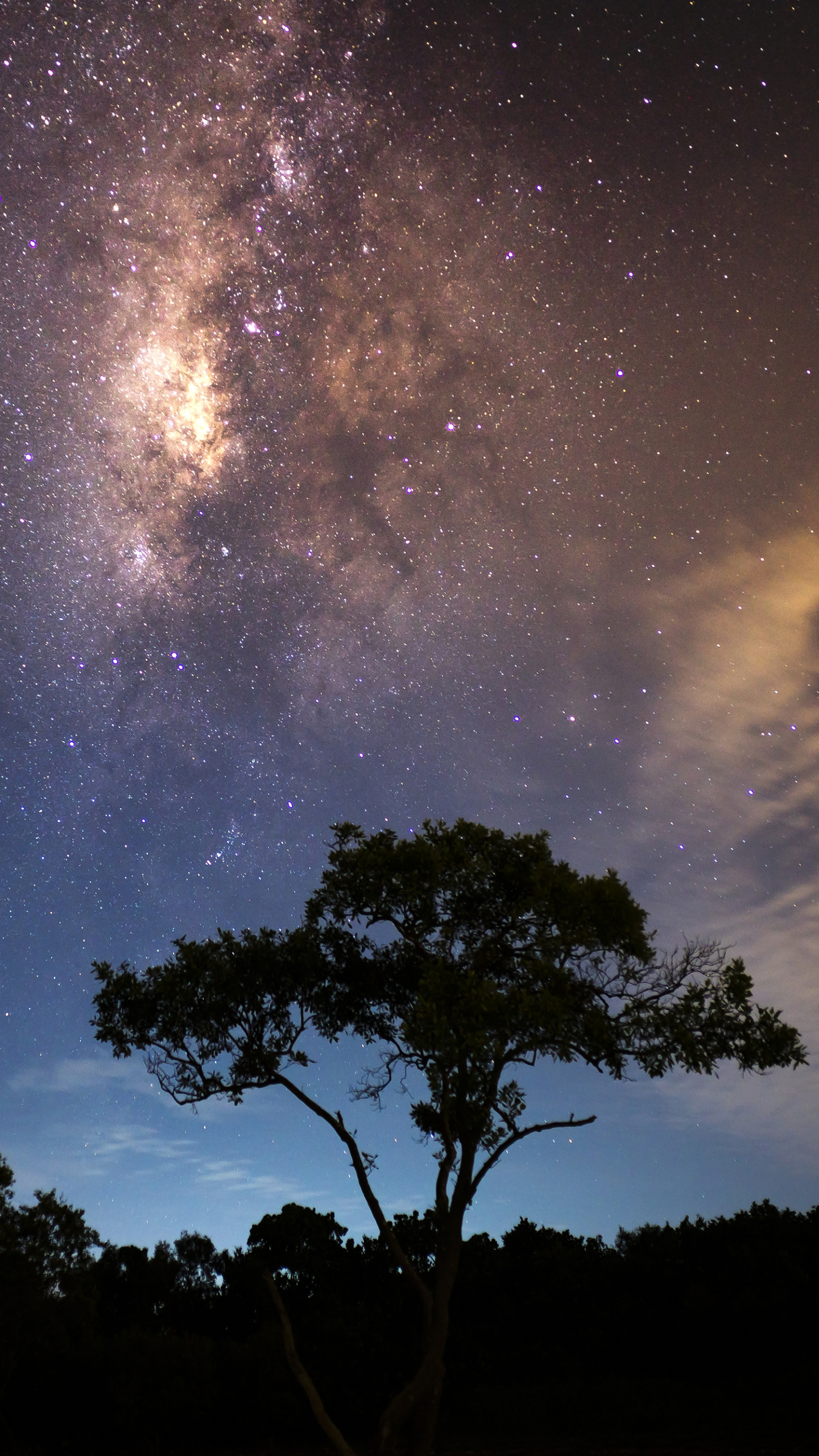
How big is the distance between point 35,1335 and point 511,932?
76.3 feet

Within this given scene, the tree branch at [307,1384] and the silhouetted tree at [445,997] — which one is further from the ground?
the silhouetted tree at [445,997]

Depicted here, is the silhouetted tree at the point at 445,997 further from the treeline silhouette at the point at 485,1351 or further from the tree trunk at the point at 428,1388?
the treeline silhouette at the point at 485,1351

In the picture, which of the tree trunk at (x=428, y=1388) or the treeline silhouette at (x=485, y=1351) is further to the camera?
the treeline silhouette at (x=485, y=1351)

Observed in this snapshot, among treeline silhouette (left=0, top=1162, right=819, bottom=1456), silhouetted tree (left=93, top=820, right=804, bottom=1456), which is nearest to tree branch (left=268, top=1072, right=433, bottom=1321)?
silhouetted tree (left=93, top=820, right=804, bottom=1456)

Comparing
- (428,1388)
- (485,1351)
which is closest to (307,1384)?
(428,1388)

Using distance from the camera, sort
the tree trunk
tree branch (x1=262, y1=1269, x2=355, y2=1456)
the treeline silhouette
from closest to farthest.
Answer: tree branch (x1=262, y1=1269, x2=355, y2=1456)
the tree trunk
the treeline silhouette

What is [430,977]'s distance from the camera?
17.8 meters

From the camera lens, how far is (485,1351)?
108 feet

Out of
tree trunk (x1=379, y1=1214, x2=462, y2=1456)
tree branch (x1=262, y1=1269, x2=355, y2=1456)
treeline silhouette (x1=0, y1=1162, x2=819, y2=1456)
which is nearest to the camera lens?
tree branch (x1=262, y1=1269, x2=355, y2=1456)

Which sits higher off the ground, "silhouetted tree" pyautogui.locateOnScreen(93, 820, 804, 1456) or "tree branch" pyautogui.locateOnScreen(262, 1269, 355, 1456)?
"silhouetted tree" pyautogui.locateOnScreen(93, 820, 804, 1456)

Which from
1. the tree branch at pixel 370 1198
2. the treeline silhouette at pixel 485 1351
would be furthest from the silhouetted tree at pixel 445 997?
the treeline silhouette at pixel 485 1351

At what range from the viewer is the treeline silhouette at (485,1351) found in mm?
29328

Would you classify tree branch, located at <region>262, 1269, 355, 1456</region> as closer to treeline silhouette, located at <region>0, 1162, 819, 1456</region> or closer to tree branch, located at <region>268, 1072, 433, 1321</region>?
tree branch, located at <region>268, 1072, 433, 1321</region>

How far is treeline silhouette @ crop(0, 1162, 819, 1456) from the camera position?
29328 millimetres
